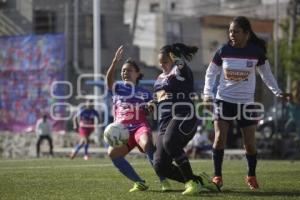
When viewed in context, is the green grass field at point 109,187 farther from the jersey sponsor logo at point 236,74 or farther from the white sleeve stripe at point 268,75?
the jersey sponsor logo at point 236,74

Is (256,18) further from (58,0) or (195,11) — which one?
(58,0)

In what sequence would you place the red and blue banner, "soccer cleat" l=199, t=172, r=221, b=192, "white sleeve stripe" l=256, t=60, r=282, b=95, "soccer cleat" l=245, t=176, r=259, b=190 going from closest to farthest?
"soccer cleat" l=199, t=172, r=221, b=192
"soccer cleat" l=245, t=176, r=259, b=190
"white sleeve stripe" l=256, t=60, r=282, b=95
the red and blue banner

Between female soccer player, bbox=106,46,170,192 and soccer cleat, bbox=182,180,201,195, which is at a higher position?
female soccer player, bbox=106,46,170,192

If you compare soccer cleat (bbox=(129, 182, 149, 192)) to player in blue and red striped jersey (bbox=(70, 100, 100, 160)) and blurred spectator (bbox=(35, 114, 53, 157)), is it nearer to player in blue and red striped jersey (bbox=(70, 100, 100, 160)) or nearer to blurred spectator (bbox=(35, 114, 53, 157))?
player in blue and red striped jersey (bbox=(70, 100, 100, 160))

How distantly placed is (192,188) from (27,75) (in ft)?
73.4

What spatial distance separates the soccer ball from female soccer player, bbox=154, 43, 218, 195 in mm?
467

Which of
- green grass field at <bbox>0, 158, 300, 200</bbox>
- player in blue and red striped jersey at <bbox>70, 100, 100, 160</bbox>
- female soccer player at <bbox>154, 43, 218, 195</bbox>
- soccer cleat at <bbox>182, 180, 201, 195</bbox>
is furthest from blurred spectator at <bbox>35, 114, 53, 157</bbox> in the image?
soccer cleat at <bbox>182, 180, 201, 195</bbox>

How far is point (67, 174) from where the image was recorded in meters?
13.2

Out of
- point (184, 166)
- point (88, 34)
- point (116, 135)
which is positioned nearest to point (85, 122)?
point (116, 135)

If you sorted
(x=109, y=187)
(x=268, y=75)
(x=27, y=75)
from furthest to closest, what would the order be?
(x=27, y=75)
(x=109, y=187)
(x=268, y=75)

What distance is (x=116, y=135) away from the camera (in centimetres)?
967

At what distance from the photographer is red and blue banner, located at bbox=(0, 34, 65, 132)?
30.2 metres

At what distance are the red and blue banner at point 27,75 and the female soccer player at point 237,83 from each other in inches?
805

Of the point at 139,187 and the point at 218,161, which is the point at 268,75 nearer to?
the point at 218,161
